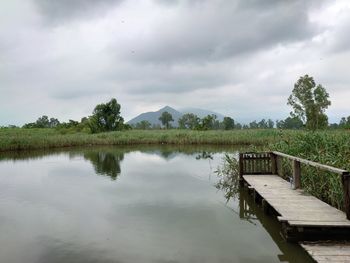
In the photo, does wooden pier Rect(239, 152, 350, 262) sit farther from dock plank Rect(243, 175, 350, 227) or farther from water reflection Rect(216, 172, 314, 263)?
water reflection Rect(216, 172, 314, 263)

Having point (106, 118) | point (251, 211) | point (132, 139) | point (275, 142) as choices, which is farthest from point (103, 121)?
point (251, 211)

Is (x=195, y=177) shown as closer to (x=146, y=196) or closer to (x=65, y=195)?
(x=146, y=196)

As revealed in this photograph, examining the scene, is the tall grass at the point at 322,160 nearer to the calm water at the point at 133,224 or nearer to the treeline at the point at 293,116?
the calm water at the point at 133,224

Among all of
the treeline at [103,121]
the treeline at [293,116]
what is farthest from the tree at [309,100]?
the treeline at [103,121]

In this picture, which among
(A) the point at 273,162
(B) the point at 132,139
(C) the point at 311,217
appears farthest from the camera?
(B) the point at 132,139

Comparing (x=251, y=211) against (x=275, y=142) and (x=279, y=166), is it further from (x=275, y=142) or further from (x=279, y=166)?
(x=275, y=142)

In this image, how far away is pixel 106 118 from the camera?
51.2 metres

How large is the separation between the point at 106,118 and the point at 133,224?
1757 inches

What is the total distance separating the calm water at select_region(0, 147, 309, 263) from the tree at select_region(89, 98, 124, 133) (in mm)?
36979

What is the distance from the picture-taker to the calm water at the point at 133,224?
19.4 feet

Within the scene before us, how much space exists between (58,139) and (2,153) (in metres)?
6.54

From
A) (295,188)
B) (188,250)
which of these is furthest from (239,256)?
(295,188)

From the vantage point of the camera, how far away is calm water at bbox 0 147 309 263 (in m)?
5.92

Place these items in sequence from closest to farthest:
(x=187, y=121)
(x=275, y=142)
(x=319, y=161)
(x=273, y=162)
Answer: (x=319, y=161) < (x=273, y=162) < (x=275, y=142) < (x=187, y=121)
